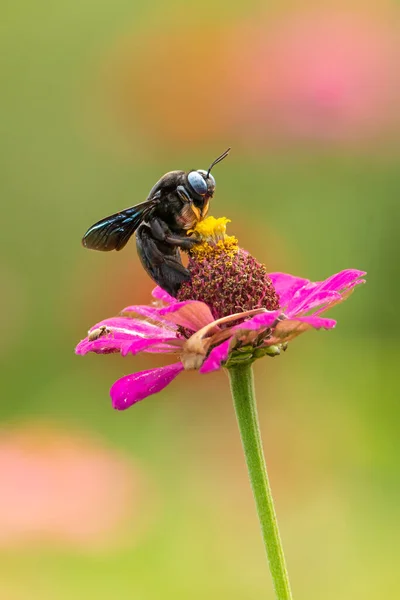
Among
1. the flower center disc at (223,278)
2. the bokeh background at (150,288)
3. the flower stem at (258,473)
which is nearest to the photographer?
the flower stem at (258,473)

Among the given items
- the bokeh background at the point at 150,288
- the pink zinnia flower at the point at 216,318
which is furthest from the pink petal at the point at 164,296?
the bokeh background at the point at 150,288

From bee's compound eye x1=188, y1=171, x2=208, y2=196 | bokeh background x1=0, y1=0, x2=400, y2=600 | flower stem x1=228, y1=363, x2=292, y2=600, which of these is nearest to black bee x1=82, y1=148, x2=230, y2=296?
bee's compound eye x1=188, y1=171, x2=208, y2=196

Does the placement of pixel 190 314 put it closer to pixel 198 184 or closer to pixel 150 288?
pixel 198 184

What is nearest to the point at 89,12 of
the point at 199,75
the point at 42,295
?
the point at 199,75

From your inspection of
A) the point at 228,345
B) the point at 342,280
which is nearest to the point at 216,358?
the point at 228,345

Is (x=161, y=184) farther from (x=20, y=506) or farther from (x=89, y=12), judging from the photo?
(x=89, y=12)

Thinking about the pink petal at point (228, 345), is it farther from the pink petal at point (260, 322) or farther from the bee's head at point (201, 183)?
the bee's head at point (201, 183)
